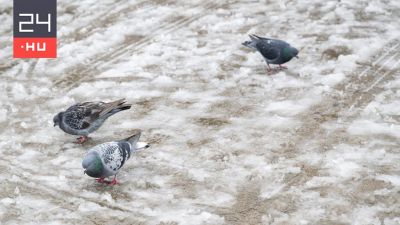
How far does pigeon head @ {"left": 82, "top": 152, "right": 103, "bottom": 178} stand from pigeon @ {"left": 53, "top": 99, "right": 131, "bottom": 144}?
1189mm

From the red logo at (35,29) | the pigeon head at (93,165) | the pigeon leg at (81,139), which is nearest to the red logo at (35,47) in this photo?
the red logo at (35,29)

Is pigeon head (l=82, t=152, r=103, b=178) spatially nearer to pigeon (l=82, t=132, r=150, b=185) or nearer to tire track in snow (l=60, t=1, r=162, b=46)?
pigeon (l=82, t=132, r=150, b=185)

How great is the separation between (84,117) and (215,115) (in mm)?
2099

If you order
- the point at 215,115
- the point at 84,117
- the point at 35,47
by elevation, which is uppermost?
the point at 84,117

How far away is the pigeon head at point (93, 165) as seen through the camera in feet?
23.6

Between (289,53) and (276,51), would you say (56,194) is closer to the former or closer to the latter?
(276,51)

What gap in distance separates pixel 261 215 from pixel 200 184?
101 cm

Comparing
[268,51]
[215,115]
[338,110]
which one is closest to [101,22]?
A: [268,51]

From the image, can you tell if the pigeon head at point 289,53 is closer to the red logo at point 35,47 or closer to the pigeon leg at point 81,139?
Result: the pigeon leg at point 81,139

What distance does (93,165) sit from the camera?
7199 mm

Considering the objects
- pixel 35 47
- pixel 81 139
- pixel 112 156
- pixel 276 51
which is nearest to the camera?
pixel 112 156

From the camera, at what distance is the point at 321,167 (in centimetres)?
779

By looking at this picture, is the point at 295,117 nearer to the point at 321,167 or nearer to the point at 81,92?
the point at 321,167

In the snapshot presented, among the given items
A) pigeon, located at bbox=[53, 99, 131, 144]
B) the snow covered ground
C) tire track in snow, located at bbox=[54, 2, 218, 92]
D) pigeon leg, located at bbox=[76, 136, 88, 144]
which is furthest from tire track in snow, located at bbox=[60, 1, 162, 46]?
pigeon, located at bbox=[53, 99, 131, 144]
